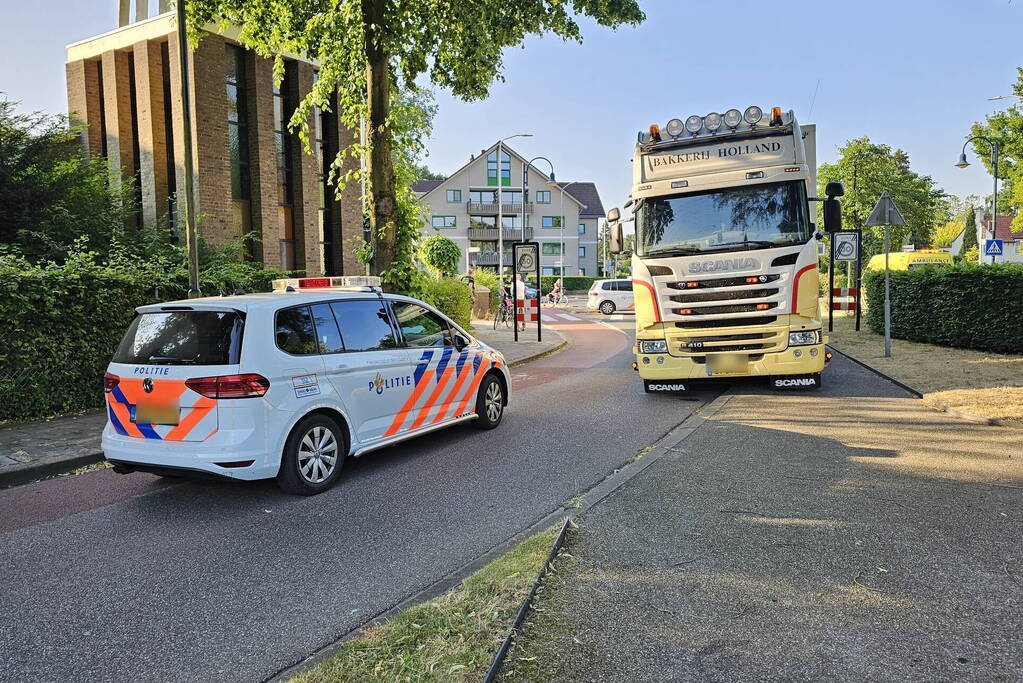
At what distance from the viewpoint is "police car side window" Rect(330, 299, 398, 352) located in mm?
6602

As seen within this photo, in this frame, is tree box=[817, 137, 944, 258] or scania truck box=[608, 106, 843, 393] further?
Answer: tree box=[817, 137, 944, 258]

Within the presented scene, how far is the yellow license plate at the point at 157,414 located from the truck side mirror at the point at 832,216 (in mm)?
8054

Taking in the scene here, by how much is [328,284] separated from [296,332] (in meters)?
1.24

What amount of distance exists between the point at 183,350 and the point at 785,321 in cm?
699

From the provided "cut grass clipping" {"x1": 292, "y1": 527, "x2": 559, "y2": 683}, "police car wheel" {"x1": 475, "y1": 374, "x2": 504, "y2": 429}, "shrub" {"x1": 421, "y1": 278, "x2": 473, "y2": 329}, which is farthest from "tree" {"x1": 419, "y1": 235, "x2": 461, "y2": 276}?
"cut grass clipping" {"x1": 292, "y1": 527, "x2": 559, "y2": 683}

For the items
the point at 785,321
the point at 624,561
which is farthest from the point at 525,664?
the point at 785,321

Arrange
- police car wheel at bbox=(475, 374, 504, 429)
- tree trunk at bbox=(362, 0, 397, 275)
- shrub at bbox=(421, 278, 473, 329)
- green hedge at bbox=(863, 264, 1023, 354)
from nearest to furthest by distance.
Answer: police car wheel at bbox=(475, 374, 504, 429) → tree trunk at bbox=(362, 0, 397, 275) → green hedge at bbox=(863, 264, 1023, 354) → shrub at bbox=(421, 278, 473, 329)

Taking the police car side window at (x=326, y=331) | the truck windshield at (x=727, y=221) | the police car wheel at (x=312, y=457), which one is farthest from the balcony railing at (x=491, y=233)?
the police car wheel at (x=312, y=457)

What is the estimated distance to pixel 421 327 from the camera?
761cm

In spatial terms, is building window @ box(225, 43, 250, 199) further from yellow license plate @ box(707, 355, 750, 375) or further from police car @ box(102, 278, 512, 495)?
yellow license plate @ box(707, 355, 750, 375)

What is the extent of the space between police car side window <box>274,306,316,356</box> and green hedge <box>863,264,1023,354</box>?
12946 mm

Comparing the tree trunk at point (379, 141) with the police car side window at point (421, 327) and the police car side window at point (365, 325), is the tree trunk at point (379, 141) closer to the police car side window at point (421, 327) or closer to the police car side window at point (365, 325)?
the police car side window at point (421, 327)

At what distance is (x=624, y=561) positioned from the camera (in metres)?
4.18

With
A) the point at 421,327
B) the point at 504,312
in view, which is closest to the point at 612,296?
the point at 504,312
